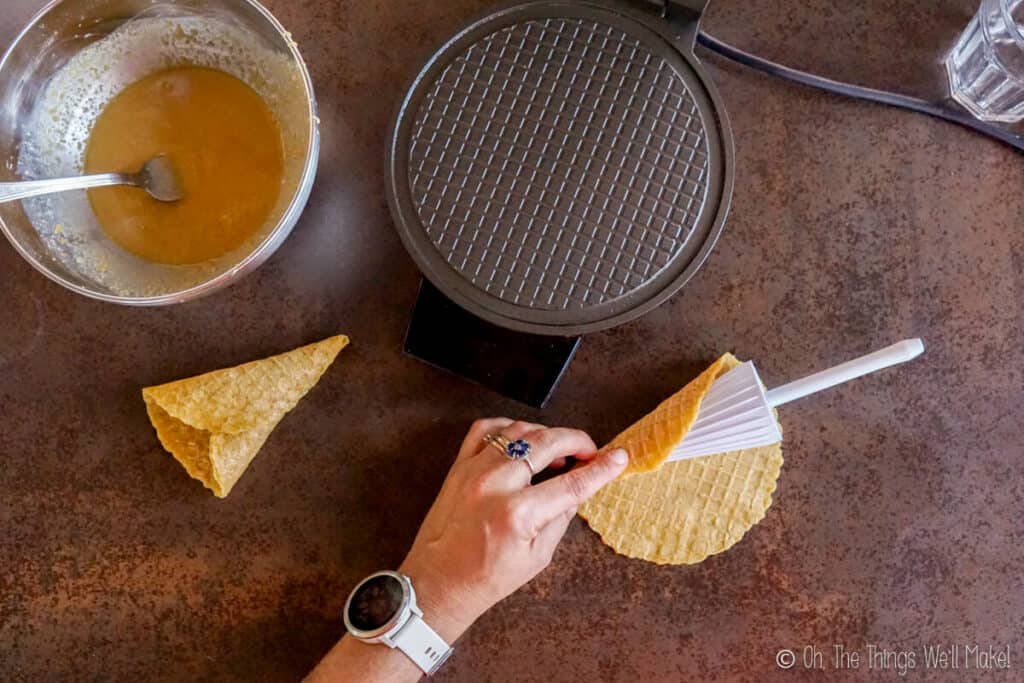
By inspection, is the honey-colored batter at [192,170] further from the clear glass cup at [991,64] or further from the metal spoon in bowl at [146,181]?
the clear glass cup at [991,64]

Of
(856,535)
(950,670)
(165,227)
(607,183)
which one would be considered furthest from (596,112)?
(950,670)

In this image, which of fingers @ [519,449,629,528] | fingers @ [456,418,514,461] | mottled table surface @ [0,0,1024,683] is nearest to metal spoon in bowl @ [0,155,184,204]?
mottled table surface @ [0,0,1024,683]

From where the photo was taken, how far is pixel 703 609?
1276 millimetres

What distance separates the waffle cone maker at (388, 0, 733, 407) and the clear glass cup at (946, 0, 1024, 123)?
453 millimetres

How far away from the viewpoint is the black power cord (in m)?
1.28

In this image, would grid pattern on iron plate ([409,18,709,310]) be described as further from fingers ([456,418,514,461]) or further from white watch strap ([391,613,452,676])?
white watch strap ([391,613,452,676])

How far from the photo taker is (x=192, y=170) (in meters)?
1.22

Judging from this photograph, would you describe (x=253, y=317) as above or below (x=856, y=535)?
above

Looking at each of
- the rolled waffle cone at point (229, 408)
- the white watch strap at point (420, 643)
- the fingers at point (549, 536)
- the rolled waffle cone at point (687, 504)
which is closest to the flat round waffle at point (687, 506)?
the rolled waffle cone at point (687, 504)

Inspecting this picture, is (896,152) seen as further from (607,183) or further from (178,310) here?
(178,310)

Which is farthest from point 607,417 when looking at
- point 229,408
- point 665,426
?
point 229,408

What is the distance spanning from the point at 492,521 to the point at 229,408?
0.43 m

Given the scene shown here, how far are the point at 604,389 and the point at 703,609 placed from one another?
356mm

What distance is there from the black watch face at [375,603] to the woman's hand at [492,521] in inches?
1.2
